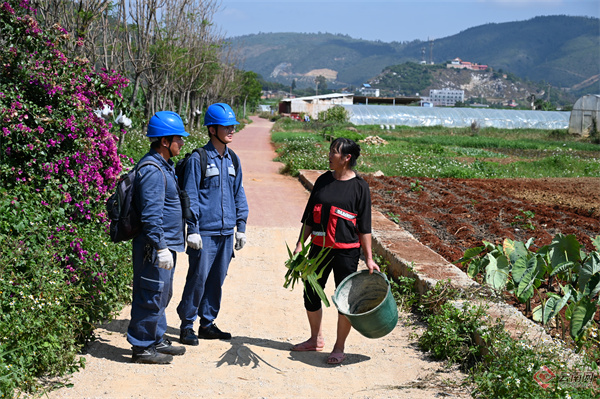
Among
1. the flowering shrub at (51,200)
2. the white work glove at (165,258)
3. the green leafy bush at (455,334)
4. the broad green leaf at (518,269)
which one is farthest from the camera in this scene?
the broad green leaf at (518,269)

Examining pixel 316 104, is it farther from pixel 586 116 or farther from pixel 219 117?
pixel 219 117

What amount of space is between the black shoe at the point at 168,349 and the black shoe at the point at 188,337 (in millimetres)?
222

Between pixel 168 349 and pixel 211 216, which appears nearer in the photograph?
pixel 168 349

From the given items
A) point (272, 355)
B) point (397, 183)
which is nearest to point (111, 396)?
point (272, 355)

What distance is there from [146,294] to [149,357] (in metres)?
0.44

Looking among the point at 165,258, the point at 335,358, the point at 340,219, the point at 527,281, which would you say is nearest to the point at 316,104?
the point at 527,281

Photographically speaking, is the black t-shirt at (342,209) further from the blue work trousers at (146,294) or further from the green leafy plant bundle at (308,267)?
the blue work trousers at (146,294)

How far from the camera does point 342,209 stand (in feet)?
14.8

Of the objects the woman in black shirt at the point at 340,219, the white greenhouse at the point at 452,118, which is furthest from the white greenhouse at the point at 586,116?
the woman in black shirt at the point at 340,219

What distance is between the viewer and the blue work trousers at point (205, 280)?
15.6ft

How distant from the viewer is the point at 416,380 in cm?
426

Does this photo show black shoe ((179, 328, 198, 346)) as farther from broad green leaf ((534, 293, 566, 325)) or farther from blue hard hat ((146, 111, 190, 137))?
broad green leaf ((534, 293, 566, 325))

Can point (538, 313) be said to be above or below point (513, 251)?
below

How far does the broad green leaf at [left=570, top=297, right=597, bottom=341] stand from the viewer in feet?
14.0
